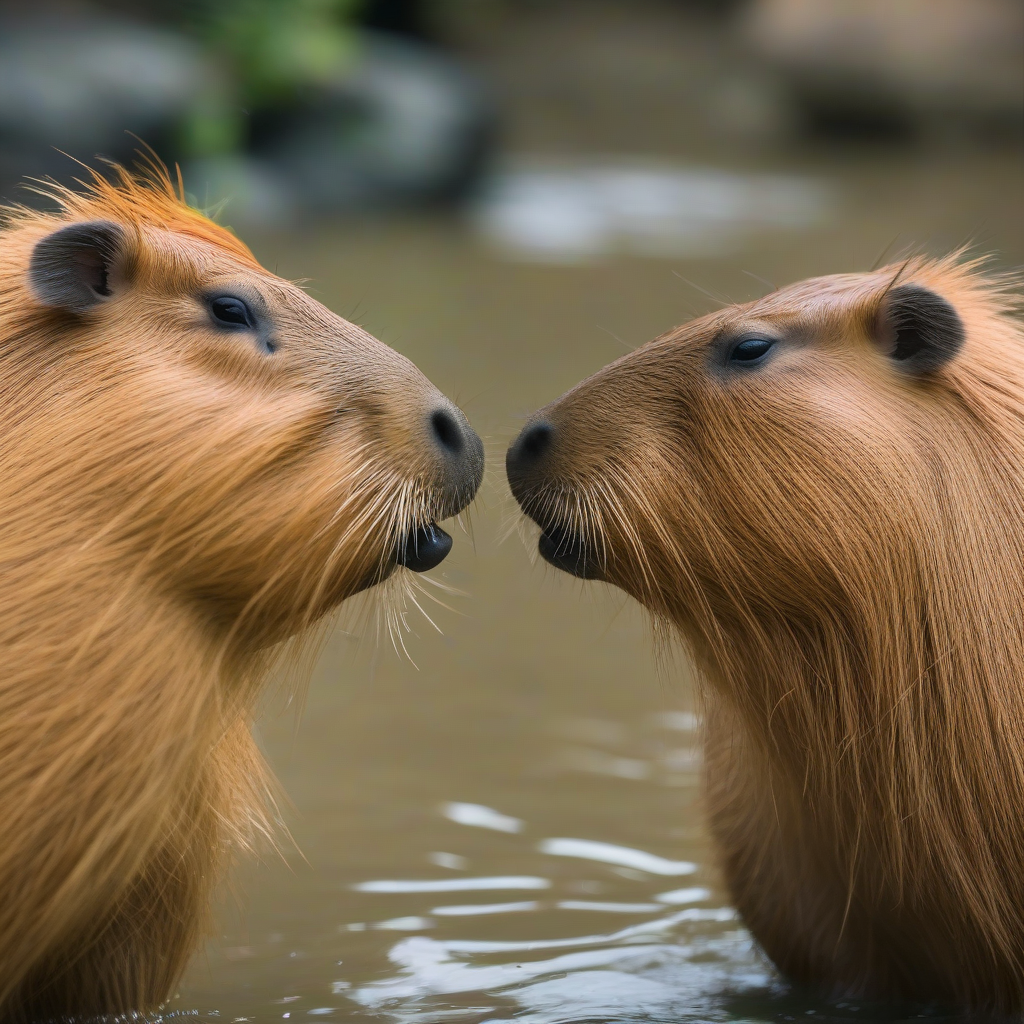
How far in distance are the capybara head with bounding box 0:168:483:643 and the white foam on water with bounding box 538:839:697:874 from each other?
60.4 inches

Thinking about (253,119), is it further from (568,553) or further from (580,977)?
(580,977)

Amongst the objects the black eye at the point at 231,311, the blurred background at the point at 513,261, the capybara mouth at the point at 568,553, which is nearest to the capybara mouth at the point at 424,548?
the capybara mouth at the point at 568,553

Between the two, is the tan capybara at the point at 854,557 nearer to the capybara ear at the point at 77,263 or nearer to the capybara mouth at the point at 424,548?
the capybara mouth at the point at 424,548

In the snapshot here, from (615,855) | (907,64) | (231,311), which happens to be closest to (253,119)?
(907,64)

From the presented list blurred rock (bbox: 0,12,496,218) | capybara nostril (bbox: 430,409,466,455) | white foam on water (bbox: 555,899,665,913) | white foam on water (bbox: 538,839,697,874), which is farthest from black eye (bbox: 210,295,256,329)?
blurred rock (bbox: 0,12,496,218)

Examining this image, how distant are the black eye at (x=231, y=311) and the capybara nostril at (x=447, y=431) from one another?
1.38ft

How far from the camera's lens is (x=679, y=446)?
322 cm

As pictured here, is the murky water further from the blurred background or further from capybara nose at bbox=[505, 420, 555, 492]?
capybara nose at bbox=[505, 420, 555, 492]

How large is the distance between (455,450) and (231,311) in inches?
21.1

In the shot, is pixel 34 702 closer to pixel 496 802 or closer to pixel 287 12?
pixel 496 802

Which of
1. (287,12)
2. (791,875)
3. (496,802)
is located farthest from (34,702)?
(287,12)

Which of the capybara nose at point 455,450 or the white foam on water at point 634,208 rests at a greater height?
the white foam on water at point 634,208

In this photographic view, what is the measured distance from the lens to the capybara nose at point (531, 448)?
3336 millimetres

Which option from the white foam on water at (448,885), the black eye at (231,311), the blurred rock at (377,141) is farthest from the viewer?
the blurred rock at (377,141)
